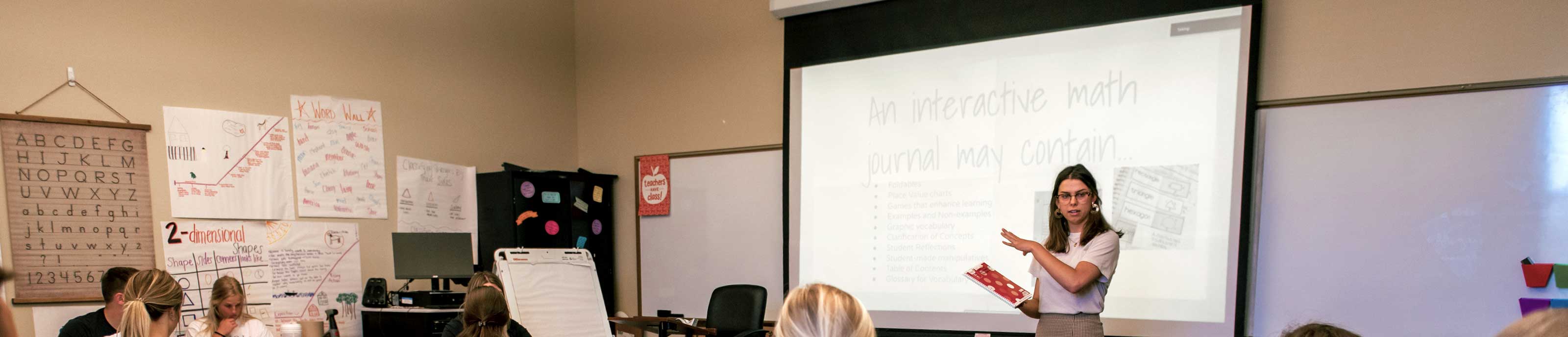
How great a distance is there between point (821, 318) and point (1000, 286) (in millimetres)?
1266

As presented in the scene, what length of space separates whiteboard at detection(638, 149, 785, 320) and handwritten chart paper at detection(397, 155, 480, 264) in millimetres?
1038

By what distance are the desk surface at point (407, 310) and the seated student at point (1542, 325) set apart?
3.87 metres

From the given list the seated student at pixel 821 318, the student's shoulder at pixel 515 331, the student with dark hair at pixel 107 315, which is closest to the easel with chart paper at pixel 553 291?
the student's shoulder at pixel 515 331

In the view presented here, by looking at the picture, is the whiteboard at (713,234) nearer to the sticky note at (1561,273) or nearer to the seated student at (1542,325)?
the sticky note at (1561,273)

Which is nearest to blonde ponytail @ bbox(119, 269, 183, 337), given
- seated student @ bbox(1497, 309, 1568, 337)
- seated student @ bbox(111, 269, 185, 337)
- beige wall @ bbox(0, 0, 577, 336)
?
seated student @ bbox(111, 269, 185, 337)

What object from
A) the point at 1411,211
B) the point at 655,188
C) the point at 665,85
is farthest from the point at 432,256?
the point at 1411,211

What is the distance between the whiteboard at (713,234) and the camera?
5.02 meters

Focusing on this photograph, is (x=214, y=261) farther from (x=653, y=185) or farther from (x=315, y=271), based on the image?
(x=653, y=185)

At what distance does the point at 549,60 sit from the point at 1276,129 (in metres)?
4.25

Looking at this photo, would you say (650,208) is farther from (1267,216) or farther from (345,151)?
(1267,216)

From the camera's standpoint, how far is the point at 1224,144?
11.9 ft

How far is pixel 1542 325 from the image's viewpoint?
1.19 metres

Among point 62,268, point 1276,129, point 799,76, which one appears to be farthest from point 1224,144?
point 62,268

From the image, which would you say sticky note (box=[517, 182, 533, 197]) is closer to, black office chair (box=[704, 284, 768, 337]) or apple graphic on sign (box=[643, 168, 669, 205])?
apple graphic on sign (box=[643, 168, 669, 205])
